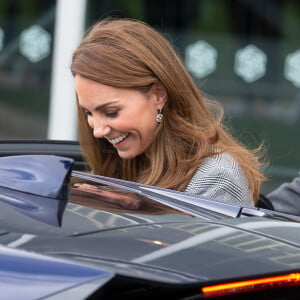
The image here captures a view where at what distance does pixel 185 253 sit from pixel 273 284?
13 cm

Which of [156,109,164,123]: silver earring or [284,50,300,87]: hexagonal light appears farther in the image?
[284,50,300,87]: hexagonal light

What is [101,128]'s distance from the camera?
258 cm

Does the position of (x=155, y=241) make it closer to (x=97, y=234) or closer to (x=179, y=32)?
(x=97, y=234)

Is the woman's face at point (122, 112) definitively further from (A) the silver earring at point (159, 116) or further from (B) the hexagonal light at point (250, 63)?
(B) the hexagonal light at point (250, 63)

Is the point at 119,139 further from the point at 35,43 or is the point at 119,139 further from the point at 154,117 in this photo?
the point at 35,43

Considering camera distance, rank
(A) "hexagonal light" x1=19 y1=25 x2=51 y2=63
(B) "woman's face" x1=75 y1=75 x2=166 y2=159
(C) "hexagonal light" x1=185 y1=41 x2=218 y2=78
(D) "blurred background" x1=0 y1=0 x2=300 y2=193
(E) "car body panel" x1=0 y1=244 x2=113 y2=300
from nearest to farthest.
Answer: (E) "car body panel" x1=0 y1=244 x2=113 y2=300 → (B) "woman's face" x1=75 y1=75 x2=166 y2=159 → (D) "blurred background" x1=0 y1=0 x2=300 y2=193 → (C) "hexagonal light" x1=185 y1=41 x2=218 y2=78 → (A) "hexagonal light" x1=19 y1=25 x2=51 y2=63

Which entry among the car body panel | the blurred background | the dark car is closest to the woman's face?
the dark car

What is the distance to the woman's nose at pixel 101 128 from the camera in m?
2.57

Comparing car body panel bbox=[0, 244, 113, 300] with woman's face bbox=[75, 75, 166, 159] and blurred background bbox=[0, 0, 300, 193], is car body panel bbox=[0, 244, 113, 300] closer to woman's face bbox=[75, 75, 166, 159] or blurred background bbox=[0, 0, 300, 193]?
woman's face bbox=[75, 75, 166, 159]

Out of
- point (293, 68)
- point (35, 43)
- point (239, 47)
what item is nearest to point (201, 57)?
point (239, 47)

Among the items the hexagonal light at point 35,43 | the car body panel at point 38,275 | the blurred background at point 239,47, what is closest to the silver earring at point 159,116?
the car body panel at point 38,275

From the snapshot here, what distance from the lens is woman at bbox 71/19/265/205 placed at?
8.35 ft

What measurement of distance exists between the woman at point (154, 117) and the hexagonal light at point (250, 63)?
18.5 ft

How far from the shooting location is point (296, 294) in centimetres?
149
